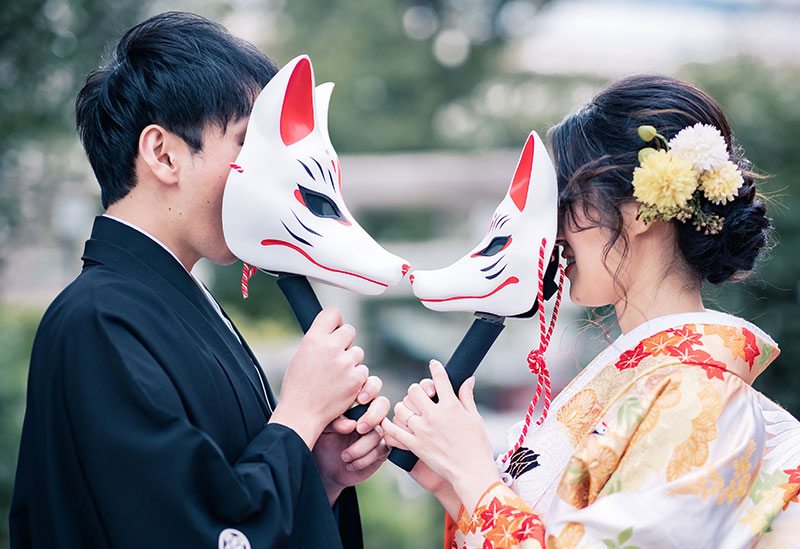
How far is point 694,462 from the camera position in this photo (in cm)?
137

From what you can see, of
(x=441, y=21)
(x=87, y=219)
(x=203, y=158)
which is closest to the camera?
(x=203, y=158)

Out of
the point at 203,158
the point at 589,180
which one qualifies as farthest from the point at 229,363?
the point at 589,180

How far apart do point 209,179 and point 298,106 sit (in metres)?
0.25

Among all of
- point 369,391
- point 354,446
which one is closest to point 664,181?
point 369,391

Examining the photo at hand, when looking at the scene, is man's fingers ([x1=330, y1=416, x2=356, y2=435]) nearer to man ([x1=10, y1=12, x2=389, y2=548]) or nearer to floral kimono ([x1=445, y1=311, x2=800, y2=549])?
man ([x1=10, y1=12, x2=389, y2=548])

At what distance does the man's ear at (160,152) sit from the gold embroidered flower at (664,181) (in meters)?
0.96

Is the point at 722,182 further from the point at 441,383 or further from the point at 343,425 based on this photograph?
the point at 343,425

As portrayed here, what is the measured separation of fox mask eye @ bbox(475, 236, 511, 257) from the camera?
162cm

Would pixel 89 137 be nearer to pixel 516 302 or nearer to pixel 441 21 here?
pixel 516 302

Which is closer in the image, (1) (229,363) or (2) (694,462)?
(2) (694,462)

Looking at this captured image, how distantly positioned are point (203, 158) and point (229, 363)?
452 mm

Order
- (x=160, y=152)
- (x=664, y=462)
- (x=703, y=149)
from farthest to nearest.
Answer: (x=160, y=152) → (x=703, y=149) → (x=664, y=462)

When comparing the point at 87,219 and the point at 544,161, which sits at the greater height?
the point at 87,219

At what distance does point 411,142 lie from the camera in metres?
10.6
